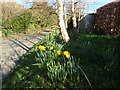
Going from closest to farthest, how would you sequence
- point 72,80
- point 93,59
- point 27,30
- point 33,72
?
point 72,80 → point 33,72 → point 93,59 → point 27,30

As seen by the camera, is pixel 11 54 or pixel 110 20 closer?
pixel 11 54

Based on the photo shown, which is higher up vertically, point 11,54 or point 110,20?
point 110,20

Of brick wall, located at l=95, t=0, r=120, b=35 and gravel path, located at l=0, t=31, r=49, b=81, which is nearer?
gravel path, located at l=0, t=31, r=49, b=81

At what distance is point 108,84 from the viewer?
1.52m

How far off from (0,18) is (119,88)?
1164 centimetres

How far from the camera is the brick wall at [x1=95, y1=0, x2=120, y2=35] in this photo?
225 inches

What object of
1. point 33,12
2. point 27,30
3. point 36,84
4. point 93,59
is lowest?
point 36,84

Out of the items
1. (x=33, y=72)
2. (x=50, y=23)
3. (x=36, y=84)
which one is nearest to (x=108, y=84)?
(x=36, y=84)

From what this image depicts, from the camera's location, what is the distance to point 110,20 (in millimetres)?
6227

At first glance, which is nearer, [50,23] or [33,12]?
[33,12]

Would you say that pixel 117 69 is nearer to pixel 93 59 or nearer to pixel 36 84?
pixel 93 59

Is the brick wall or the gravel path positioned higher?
the brick wall

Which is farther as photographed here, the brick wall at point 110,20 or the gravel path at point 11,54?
the brick wall at point 110,20

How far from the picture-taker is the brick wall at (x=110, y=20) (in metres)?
5.72
